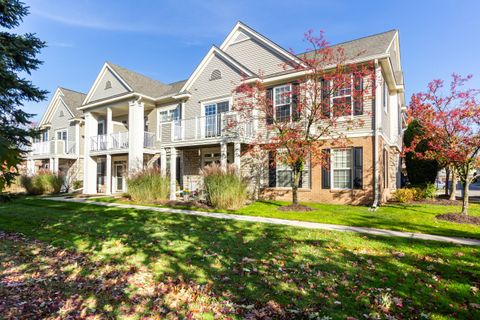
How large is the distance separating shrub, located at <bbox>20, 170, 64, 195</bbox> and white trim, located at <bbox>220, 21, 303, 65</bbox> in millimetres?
15171

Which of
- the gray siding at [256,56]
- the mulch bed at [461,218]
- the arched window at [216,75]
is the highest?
the gray siding at [256,56]

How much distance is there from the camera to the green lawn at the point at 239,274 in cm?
350

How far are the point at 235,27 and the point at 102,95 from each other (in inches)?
443

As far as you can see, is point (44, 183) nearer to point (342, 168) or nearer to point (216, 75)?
point (216, 75)

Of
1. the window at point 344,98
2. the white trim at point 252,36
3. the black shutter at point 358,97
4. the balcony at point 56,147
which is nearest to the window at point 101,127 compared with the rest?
the balcony at point 56,147

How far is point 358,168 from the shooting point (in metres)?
12.4

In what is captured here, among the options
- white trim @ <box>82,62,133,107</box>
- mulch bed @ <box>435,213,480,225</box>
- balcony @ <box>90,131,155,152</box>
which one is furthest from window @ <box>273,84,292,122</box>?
white trim @ <box>82,62,133,107</box>

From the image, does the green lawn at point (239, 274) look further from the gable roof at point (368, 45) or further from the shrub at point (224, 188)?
the gable roof at point (368, 45)

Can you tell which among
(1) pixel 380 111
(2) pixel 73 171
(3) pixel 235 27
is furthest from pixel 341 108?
(2) pixel 73 171

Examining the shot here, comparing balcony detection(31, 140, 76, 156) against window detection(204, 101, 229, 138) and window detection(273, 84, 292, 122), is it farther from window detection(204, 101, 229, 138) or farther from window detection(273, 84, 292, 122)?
window detection(273, 84, 292, 122)

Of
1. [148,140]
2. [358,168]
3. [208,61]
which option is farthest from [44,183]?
[358,168]

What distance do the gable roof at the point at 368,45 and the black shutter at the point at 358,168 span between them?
4.14 meters

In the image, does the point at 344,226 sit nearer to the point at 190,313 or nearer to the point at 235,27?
the point at 190,313

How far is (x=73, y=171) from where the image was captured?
24172 mm
